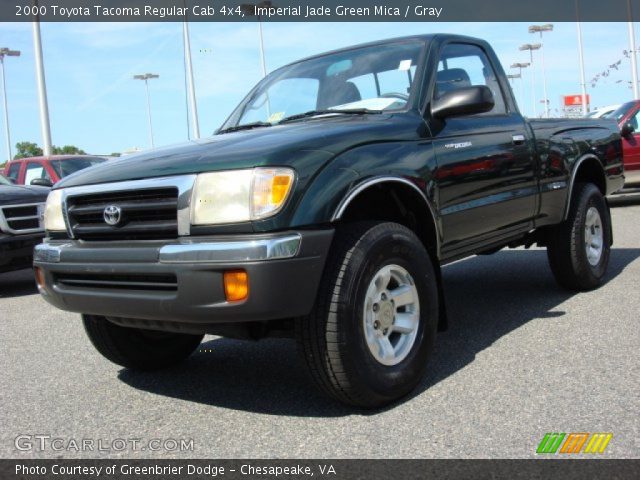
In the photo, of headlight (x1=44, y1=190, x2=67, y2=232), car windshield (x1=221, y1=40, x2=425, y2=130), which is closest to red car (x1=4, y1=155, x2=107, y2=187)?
car windshield (x1=221, y1=40, x2=425, y2=130)

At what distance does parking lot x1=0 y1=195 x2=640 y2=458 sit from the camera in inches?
108

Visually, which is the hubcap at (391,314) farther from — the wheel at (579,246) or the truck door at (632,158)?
the truck door at (632,158)

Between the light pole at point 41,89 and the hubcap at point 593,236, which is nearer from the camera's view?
the hubcap at point 593,236

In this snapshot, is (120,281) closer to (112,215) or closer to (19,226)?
(112,215)

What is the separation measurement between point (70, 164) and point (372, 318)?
29.8ft

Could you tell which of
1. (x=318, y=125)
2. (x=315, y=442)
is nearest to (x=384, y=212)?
(x=318, y=125)

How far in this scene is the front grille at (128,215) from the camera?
2.90 meters

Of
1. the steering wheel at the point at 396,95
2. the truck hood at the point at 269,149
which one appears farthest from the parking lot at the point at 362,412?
the steering wheel at the point at 396,95

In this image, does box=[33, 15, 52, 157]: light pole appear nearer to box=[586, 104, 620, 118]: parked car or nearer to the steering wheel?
box=[586, 104, 620, 118]: parked car

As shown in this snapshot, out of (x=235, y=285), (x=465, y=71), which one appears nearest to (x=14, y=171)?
(x=465, y=71)

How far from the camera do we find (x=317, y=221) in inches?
111

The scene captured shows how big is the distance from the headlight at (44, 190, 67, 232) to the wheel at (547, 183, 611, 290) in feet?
11.9

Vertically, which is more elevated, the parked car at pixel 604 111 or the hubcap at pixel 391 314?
the parked car at pixel 604 111

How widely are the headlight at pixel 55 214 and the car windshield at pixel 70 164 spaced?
7.67 meters
